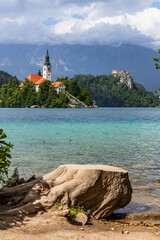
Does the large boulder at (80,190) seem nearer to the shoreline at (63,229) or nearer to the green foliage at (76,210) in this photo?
the green foliage at (76,210)

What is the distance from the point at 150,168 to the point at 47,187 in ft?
29.1

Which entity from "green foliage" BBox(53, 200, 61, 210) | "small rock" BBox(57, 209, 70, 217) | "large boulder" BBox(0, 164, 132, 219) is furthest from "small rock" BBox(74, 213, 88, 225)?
"green foliage" BBox(53, 200, 61, 210)

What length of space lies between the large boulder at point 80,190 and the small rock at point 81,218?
370 millimetres

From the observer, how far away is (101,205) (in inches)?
305

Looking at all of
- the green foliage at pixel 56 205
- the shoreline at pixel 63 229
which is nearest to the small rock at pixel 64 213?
the shoreline at pixel 63 229

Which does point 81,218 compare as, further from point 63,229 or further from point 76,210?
point 63,229

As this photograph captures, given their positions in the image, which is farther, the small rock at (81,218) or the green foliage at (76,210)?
the green foliage at (76,210)

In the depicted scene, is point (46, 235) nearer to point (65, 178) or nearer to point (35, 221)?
point (35, 221)

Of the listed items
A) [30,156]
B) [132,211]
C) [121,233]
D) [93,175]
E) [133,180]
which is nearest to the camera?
[121,233]

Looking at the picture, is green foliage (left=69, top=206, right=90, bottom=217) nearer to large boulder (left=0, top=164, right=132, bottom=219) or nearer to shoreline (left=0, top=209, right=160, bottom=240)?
large boulder (left=0, top=164, right=132, bottom=219)

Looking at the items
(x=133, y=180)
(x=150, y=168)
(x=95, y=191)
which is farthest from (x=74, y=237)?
(x=150, y=168)

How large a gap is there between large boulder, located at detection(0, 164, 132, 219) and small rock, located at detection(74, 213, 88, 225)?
0.37 meters

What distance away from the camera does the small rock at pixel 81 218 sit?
277 inches

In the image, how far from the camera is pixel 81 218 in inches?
278
